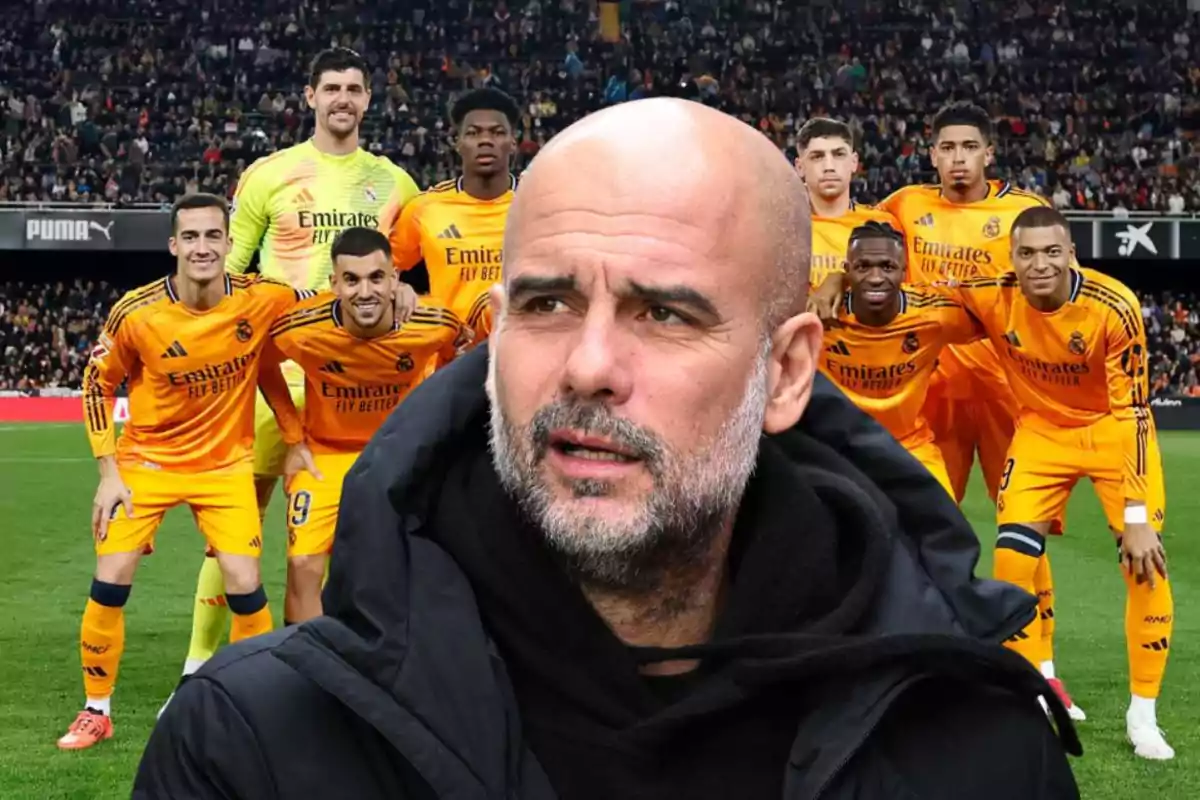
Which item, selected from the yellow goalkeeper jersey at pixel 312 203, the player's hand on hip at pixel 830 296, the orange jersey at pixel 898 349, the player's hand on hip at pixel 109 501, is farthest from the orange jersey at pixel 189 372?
the orange jersey at pixel 898 349

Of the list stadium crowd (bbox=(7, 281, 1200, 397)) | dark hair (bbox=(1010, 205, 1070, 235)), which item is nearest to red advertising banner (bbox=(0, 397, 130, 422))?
stadium crowd (bbox=(7, 281, 1200, 397))

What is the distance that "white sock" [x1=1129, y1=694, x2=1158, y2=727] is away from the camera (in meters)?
5.43

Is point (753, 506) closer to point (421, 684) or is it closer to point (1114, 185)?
point (421, 684)

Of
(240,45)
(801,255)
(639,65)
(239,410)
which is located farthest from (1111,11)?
(801,255)

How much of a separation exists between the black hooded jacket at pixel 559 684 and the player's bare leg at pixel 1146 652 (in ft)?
14.3

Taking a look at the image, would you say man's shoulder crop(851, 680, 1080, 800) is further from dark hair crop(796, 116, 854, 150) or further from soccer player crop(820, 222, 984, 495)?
dark hair crop(796, 116, 854, 150)

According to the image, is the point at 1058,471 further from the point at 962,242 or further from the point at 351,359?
the point at 351,359

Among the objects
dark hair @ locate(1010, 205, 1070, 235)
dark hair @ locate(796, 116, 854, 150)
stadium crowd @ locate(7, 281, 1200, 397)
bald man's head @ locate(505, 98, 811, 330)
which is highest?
dark hair @ locate(796, 116, 854, 150)

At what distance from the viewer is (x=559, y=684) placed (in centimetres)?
133

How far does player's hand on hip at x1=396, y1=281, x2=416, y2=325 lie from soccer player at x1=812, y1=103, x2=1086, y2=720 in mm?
2406

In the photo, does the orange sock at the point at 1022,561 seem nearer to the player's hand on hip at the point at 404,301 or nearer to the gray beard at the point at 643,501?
the player's hand on hip at the point at 404,301

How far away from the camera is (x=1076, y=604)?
342 inches

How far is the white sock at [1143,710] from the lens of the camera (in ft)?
17.8

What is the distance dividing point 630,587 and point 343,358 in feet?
15.7
